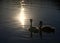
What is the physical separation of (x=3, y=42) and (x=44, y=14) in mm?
8755

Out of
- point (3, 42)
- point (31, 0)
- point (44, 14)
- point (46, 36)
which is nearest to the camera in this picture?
point (3, 42)

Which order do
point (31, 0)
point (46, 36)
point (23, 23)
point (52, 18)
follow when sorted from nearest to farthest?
point (46, 36), point (23, 23), point (52, 18), point (31, 0)

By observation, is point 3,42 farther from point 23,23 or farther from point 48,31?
point 23,23

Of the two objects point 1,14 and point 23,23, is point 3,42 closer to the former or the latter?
point 23,23

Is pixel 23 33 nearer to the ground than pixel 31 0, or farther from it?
nearer to the ground

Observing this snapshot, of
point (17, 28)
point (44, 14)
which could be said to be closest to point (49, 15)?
point (44, 14)

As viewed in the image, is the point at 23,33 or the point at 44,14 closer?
the point at 23,33

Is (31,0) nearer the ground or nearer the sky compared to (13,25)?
nearer the sky

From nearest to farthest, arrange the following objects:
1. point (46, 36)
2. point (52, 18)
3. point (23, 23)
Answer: point (46, 36)
point (23, 23)
point (52, 18)

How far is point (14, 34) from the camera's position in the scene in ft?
49.0

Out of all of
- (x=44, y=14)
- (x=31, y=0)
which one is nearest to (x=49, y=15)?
(x=44, y=14)

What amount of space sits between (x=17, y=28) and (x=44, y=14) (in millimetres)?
5707

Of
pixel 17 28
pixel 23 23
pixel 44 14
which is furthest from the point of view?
pixel 44 14

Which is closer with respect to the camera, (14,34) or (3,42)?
(3,42)
